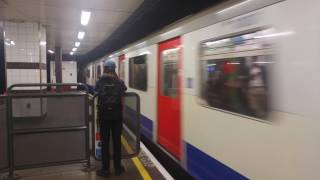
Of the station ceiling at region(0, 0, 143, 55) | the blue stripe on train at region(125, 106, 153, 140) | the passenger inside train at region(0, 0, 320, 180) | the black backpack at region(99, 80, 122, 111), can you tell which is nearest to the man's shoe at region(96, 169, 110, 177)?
the passenger inside train at region(0, 0, 320, 180)

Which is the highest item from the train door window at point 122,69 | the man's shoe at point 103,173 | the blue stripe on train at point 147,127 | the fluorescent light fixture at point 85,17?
the fluorescent light fixture at point 85,17

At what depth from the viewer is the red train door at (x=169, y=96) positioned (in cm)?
468

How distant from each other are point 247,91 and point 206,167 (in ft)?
3.93

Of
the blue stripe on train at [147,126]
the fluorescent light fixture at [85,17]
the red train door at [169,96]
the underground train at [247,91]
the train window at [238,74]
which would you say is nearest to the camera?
the underground train at [247,91]

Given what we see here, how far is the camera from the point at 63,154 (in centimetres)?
423

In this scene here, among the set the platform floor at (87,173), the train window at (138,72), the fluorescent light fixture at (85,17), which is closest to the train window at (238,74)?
the platform floor at (87,173)

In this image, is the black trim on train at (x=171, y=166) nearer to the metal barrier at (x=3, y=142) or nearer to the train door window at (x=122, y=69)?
the metal barrier at (x=3, y=142)

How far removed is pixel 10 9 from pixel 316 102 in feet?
25.2

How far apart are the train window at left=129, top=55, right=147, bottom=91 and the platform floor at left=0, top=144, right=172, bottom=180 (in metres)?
2.51

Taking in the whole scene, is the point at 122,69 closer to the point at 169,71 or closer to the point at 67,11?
the point at 67,11

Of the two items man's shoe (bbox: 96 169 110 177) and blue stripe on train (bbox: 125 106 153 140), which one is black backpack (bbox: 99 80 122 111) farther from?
blue stripe on train (bbox: 125 106 153 140)

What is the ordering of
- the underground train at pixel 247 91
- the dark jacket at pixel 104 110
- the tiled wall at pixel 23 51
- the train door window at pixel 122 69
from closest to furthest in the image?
the underground train at pixel 247 91
the dark jacket at pixel 104 110
the tiled wall at pixel 23 51
the train door window at pixel 122 69

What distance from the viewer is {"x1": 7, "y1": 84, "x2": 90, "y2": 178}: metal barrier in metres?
3.95

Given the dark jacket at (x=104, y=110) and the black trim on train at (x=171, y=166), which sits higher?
the dark jacket at (x=104, y=110)
